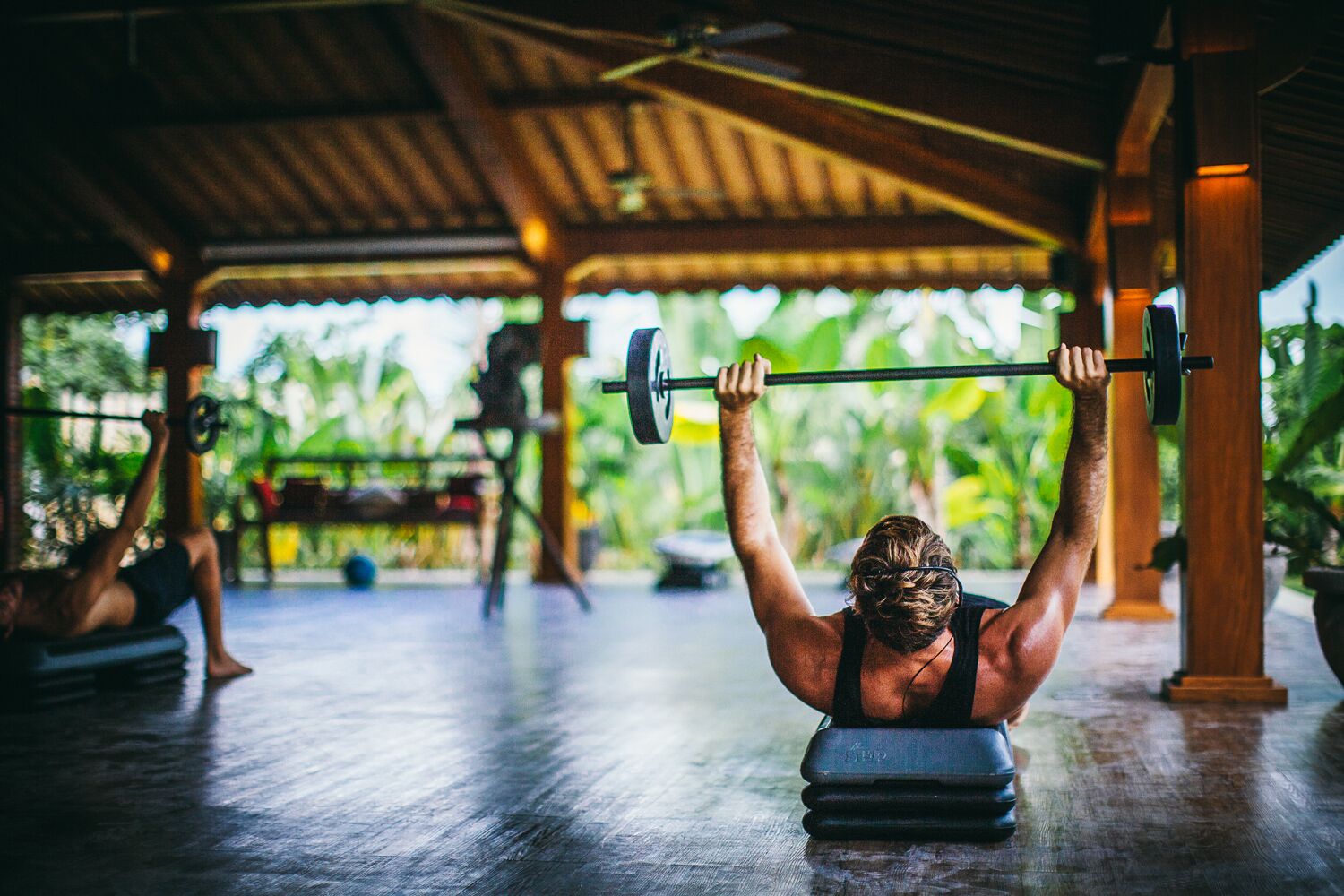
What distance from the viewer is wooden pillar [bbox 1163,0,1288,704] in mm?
3887

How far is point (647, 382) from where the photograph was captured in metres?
2.66

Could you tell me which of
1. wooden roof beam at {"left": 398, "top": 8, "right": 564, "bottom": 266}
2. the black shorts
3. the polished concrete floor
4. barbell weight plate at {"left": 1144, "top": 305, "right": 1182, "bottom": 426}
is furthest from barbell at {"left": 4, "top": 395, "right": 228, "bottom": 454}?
wooden roof beam at {"left": 398, "top": 8, "right": 564, "bottom": 266}

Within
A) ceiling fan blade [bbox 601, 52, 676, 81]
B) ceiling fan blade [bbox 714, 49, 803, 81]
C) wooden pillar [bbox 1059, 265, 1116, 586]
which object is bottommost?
wooden pillar [bbox 1059, 265, 1116, 586]

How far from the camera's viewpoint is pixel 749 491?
251cm

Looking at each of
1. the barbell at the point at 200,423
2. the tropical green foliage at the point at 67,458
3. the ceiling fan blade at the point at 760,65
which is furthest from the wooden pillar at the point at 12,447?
the ceiling fan blade at the point at 760,65

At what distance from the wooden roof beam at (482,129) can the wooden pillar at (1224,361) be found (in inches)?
200

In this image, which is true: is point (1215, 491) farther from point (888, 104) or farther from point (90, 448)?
point (90, 448)

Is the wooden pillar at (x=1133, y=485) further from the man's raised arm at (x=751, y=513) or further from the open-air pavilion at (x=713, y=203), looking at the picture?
the man's raised arm at (x=751, y=513)

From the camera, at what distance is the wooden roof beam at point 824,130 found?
7234 millimetres

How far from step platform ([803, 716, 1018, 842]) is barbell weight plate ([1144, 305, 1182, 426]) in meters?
0.73

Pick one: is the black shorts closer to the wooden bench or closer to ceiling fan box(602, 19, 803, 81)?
ceiling fan box(602, 19, 803, 81)

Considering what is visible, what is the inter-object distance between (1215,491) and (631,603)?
4.98 metres

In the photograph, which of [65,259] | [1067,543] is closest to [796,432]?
[65,259]

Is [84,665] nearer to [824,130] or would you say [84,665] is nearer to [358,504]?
[824,130]
